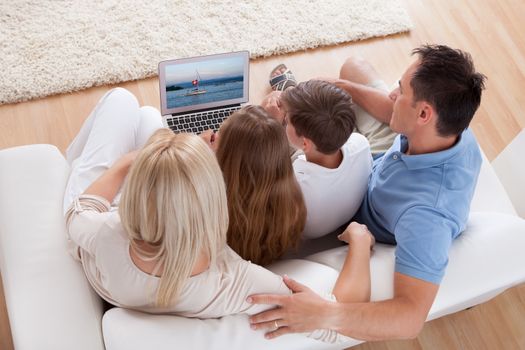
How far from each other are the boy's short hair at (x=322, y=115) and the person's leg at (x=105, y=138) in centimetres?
61

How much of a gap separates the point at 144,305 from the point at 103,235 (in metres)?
0.21

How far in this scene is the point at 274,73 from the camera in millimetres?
2965

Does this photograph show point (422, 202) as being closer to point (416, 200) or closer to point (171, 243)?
point (416, 200)

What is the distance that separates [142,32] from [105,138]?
1.11 meters

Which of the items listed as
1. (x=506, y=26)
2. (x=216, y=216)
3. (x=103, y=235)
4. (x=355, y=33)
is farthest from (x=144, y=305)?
(x=506, y=26)

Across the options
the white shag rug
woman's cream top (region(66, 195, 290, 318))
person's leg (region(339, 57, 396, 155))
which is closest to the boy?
person's leg (region(339, 57, 396, 155))

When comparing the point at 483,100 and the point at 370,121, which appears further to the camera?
the point at 483,100

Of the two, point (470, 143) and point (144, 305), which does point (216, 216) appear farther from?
point (470, 143)

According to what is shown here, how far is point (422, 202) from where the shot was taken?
5.82ft

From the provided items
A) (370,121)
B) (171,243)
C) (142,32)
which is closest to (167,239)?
(171,243)

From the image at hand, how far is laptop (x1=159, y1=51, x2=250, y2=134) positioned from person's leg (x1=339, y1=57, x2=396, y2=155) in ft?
1.50

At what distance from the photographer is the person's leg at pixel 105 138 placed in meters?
1.99

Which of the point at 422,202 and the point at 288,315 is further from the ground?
the point at 422,202

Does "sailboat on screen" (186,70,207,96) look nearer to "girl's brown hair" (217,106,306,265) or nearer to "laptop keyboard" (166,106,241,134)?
"laptop keyboard" (166,106,241,134)
